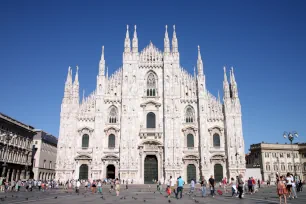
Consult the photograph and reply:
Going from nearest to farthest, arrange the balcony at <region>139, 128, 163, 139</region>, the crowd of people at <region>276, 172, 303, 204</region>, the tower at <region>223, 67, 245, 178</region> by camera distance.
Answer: the crowd of people at <region>276, 172, 303, 204</region>
the tower at <region>223, 67, 245, 178</region>
the balcony at <region>139, 128, 163, 139</region>

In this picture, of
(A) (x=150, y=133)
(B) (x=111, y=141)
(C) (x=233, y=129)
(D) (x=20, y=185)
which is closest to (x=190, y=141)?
(A) (x=150, y=133)

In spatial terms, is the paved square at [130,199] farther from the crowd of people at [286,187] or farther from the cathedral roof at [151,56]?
the cathedral roof at [151,56]

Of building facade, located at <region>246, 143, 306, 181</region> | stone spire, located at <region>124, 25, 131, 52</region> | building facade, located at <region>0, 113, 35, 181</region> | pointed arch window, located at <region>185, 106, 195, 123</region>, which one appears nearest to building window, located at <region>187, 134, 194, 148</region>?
pointed arch window, located at <region>185, 106, 195, 123</region>

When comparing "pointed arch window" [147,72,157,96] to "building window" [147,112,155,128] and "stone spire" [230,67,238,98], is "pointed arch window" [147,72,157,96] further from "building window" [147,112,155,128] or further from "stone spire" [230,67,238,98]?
"stone spire" [230,67,238,98]

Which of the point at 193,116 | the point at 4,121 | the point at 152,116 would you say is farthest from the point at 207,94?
the point at 4,121

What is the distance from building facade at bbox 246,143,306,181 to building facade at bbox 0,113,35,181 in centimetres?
4904

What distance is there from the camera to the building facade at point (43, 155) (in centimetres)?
6091

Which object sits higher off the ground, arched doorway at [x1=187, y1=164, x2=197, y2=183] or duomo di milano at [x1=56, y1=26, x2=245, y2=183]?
duomo di milano at [x1=56, y1=26, x2=245, y2=183]

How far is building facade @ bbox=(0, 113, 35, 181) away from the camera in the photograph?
4500cm

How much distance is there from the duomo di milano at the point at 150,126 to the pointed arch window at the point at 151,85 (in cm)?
16

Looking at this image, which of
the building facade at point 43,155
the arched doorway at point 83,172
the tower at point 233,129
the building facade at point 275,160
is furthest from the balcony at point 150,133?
the building facade at point 275,160

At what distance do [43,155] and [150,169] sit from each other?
32.3 metres

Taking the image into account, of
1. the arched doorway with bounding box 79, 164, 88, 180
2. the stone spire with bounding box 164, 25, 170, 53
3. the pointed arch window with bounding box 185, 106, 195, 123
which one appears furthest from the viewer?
the stone spire with bounding box 164, 25, 170, 53

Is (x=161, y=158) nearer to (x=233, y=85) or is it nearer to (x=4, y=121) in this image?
(x=233, y=85)
